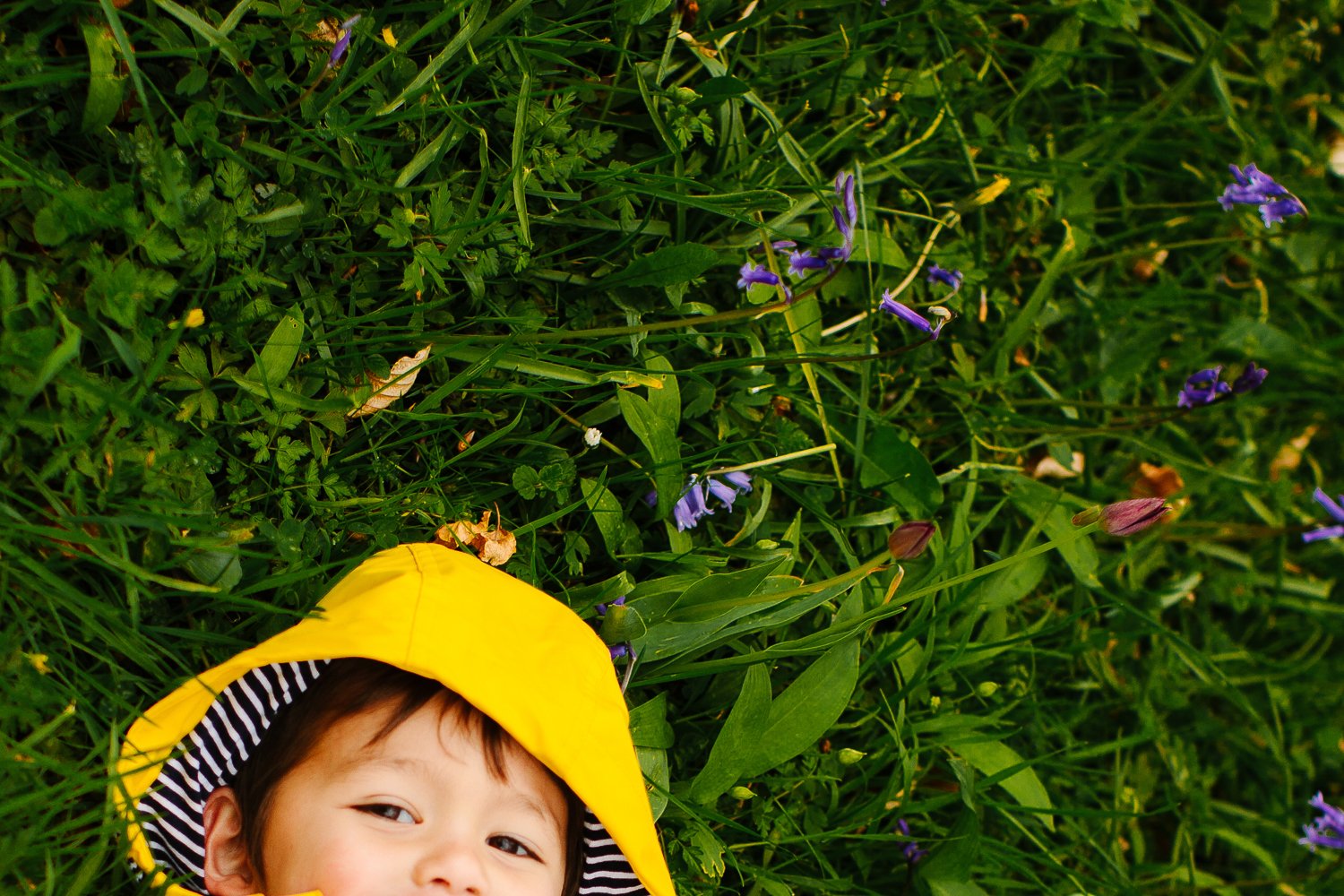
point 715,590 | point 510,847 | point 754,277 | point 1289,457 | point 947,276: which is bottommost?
point 1289,457

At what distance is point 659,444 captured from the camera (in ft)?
7.22

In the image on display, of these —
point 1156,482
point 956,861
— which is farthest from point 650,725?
point 1156,482

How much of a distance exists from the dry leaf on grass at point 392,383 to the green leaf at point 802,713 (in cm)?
109

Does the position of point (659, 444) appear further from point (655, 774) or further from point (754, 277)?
point (655, 774)

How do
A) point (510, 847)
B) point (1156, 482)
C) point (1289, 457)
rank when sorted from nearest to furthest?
point (510, 847) < point (1156, 482) < point (1289, 457)

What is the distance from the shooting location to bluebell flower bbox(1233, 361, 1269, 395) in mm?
2434

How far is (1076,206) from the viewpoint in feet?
9.46

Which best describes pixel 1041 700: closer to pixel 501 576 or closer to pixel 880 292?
pixel 880 292

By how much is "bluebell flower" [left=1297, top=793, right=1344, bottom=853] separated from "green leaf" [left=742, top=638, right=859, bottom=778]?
4.69 feet

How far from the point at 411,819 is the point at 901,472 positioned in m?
1.40

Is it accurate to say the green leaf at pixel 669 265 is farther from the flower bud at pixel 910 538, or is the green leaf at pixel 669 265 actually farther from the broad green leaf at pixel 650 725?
the broad green leaf at pixel 650 725

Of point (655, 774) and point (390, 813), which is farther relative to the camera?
point (655, 774)

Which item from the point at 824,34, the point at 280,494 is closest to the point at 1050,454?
the point at 824,34

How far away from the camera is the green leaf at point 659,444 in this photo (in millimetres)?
2180
